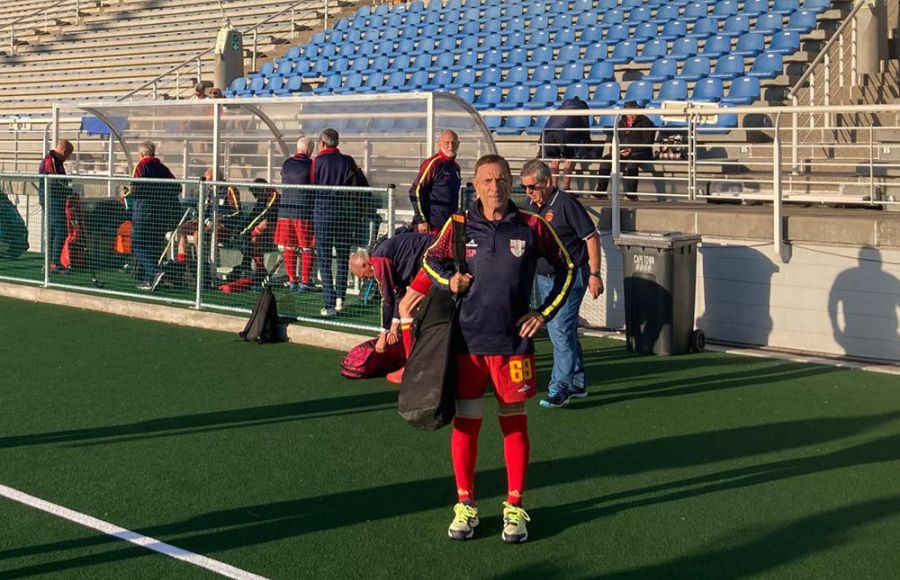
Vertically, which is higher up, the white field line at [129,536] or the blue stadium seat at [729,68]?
the blue stadium seat at [729,68]

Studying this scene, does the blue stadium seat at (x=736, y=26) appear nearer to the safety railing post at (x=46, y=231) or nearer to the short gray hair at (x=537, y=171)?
the safety railing post at (x=46, y=231)

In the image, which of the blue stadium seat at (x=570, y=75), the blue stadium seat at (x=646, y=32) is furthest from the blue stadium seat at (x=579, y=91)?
the blue stadium seat at (x=646, y=32)

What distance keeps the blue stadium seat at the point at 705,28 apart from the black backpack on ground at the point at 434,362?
14.5 meters

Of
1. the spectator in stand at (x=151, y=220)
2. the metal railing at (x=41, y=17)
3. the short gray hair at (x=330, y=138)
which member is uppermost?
the metal railing at (x=41, y=17)

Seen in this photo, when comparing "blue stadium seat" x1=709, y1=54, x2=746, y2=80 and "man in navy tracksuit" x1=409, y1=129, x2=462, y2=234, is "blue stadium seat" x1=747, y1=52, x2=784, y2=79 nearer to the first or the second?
"blue stadium seat" x1=709, y1=54, x2=746, y2=80

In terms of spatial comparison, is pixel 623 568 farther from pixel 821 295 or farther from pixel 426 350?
pixel 821 295

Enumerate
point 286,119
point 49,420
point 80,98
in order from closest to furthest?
point 49,420 → point 286,119 → point 80,98

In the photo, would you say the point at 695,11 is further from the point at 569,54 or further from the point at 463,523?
the point at 463,523

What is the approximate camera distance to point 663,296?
32.8ft

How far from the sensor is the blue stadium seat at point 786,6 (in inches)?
712

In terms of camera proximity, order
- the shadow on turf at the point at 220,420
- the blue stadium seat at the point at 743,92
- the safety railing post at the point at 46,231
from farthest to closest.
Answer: the blue stadium seat at the point at 743,92 → the safety railing post at the point at 46,231 → the shadow on turf at the point at 220,420

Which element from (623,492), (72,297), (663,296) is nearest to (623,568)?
(623,492)

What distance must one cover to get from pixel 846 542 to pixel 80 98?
24206mm

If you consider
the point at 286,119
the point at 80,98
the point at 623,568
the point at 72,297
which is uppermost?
the point at 80,98
